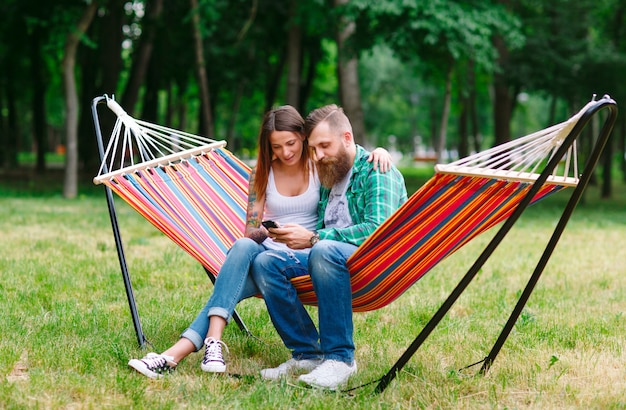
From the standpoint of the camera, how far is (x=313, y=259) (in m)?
2.85

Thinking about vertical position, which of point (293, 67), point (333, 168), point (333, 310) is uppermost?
point (293, 67)

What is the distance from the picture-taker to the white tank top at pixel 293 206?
10.8 feet

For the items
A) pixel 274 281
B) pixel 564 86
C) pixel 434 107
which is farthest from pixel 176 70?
pixel 274 281

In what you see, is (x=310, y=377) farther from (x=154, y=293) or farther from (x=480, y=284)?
(x=480, y=284)

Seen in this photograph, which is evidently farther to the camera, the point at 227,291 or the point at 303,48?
the point at 303,48

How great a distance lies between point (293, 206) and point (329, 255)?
1.82 ft

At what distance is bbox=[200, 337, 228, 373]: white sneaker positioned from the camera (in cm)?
290

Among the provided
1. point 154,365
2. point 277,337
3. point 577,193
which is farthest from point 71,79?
point 577,193

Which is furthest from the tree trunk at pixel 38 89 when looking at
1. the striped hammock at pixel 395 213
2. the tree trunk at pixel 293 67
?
the striped hammock at pixel 395 213

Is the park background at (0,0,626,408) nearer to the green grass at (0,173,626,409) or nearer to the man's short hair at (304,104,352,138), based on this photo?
the green grass at (0,173,626,409)

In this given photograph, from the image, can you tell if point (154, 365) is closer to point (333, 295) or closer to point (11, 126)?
point (333, 295)

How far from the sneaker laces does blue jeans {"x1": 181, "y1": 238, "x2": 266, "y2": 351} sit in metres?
0.05

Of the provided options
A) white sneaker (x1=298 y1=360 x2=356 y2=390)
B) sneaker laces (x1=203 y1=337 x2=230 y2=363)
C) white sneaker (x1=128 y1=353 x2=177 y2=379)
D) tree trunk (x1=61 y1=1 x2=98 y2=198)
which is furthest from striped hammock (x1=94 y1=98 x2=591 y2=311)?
tree trunk (x1=61 y1=1 x2=98 y2=198)

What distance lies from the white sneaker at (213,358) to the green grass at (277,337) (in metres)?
0.05
